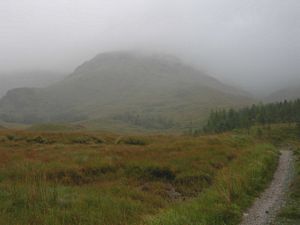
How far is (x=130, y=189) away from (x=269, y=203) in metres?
6.75

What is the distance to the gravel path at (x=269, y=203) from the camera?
13.3 metres

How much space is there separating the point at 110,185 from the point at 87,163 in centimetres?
652

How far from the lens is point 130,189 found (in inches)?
704

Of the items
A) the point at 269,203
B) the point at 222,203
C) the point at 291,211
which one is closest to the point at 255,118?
the point at 269,203

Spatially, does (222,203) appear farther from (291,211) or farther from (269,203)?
(269,203)

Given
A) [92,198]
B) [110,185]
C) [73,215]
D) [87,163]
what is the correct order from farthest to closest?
[87,163]
[110,185]
[92,198]
[73,215]

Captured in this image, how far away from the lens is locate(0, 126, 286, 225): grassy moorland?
12.6m

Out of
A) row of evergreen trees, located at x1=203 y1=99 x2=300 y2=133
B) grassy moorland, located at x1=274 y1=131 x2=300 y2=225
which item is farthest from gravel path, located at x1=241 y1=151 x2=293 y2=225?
row of evergreen trees, located at x1=203 y1=99 x2=300 y2=133

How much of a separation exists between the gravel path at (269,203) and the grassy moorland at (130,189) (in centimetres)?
46

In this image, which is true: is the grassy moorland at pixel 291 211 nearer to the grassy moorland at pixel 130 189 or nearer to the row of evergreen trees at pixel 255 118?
the grassy moorland at pixel 130 189

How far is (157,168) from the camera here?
24.1 metres

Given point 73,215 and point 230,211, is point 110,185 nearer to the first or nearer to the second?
point 73,215

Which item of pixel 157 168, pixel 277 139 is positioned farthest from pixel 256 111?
pixel 157 168

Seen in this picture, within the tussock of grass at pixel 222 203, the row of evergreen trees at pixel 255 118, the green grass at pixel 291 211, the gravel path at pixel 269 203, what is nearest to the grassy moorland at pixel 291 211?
the green grass at pixel 291 211
